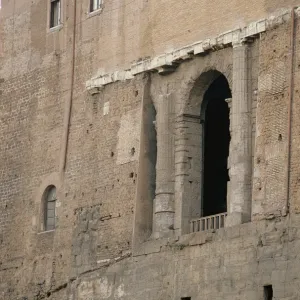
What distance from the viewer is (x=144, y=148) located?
38.5m

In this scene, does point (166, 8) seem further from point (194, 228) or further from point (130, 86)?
Result: point (194, 228)

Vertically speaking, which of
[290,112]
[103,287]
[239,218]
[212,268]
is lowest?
[212,268]

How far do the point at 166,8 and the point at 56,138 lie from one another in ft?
15.6

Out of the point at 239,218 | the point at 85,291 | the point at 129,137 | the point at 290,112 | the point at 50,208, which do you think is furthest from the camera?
the point at 50,208

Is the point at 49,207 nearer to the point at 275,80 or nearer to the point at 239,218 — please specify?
the point at 239,218

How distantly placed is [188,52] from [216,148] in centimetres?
293

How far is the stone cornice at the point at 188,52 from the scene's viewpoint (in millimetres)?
35531

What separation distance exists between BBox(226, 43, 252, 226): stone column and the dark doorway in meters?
2.67

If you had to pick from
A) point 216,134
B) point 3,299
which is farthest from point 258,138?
point 3,299

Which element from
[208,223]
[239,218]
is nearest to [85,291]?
[208,223]

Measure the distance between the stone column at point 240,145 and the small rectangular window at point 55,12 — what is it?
24.9 ft

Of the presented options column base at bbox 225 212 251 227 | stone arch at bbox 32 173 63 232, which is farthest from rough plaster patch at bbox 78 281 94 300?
column base at bbox 225 212 251 227

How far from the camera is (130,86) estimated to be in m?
39.4

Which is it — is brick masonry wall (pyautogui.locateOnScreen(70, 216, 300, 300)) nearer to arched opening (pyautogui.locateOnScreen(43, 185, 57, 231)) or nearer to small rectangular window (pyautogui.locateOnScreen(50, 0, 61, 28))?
arched opening (pyautogui.locateOnScreen(43, 185, 57, 231))
